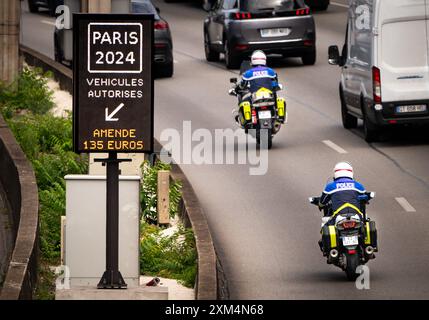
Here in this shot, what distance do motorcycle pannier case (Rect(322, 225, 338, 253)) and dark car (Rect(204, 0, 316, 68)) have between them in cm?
1984

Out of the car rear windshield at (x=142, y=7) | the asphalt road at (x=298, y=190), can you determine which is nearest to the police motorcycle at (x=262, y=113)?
the asphalt road at (x=298, y=190)

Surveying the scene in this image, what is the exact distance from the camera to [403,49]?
2681 centimetres

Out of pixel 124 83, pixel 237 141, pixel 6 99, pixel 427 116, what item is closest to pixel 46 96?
pixel 6 99

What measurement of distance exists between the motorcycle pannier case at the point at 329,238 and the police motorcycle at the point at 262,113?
29.9 feet

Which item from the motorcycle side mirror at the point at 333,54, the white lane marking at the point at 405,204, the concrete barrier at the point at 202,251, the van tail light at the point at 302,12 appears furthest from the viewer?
the van tail light at the point at 302,12

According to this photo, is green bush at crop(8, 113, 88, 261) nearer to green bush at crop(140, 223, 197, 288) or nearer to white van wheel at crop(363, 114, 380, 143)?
green bush at crop(140, 223, 197, 288)

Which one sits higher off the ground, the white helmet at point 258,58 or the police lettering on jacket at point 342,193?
the police lettering on jacket at point 342,193

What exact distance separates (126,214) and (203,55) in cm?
2623

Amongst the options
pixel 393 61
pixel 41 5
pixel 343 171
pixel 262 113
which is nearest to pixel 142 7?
pixel 262 113

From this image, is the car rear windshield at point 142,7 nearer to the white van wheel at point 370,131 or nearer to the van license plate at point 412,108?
the white van wheel at point 370,131

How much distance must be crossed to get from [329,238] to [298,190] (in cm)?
575

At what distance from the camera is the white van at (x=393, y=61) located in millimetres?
26562

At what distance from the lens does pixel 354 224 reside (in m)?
17.4
